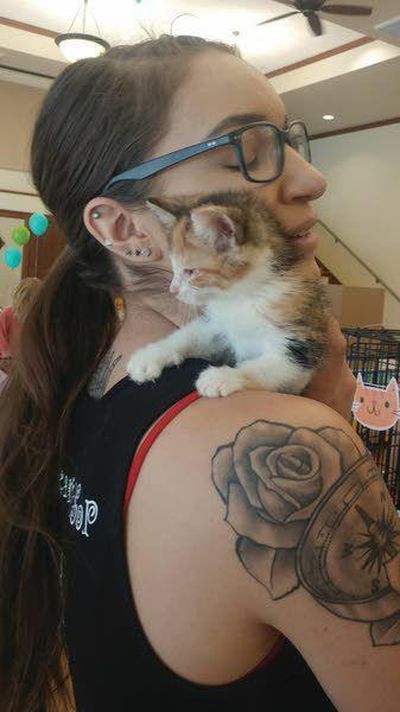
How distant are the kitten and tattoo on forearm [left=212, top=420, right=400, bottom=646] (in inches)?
8.6

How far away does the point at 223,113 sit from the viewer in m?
0.79

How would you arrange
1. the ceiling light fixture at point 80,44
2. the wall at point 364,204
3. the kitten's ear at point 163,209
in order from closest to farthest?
the kitten's ear at point 163,209 < the ceiling light fixture at point 80,44 < the wall at point 364,204

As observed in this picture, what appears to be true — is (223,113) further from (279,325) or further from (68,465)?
(68,465)

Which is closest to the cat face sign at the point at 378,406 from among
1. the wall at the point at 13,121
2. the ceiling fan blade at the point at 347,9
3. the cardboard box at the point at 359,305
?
the cardboard box at the point at 359,305

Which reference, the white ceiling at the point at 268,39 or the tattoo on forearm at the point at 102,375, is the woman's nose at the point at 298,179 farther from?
the white ceiling at the point at 268,39

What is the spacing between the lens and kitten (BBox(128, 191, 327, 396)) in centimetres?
84

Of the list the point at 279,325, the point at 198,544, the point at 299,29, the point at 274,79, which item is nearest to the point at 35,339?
the point at 279,325

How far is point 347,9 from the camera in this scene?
436cm

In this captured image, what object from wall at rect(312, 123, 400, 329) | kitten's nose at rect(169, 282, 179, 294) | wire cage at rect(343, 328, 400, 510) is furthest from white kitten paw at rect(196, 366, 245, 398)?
wall at rect(312, 123, 400, 329)

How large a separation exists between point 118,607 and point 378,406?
1.31m

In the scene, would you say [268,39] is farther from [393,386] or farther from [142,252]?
[142,252]

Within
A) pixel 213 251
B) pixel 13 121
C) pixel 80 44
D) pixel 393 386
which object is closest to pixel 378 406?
pixel 393 386

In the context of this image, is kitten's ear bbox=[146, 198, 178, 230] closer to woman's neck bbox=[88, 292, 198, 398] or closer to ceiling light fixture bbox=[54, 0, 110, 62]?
woman's neck bbox=[88, 292, 198, 398]

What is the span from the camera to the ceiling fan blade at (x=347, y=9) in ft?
14.2
